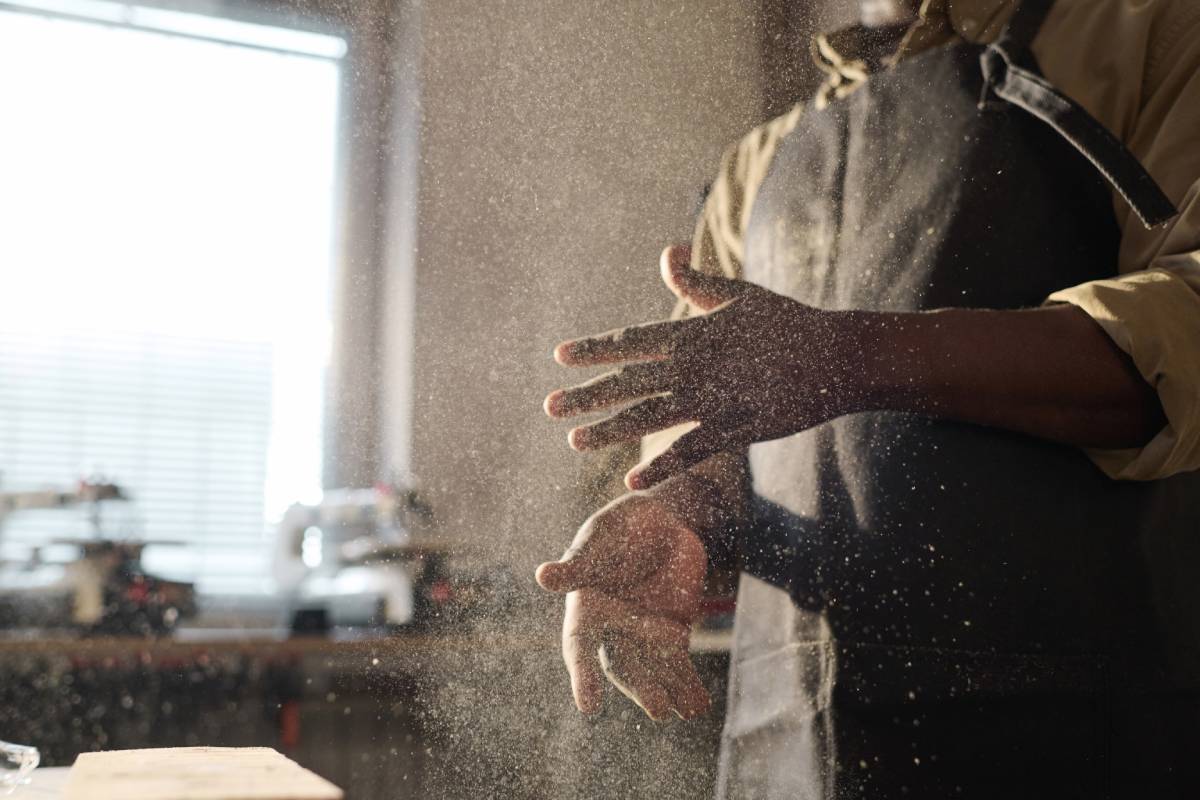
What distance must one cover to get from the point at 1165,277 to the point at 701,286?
0.46 feet

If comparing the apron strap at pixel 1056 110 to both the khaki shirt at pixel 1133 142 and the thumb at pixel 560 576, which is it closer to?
the khaki shirt at pixel 1133 142

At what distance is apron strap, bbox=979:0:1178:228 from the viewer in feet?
1.09

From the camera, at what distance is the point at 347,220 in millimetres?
609

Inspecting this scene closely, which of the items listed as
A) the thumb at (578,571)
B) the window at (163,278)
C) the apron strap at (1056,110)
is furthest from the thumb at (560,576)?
the window at (163,278)

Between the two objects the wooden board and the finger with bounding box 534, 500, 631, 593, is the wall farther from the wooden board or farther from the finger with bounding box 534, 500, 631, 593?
the wooden board

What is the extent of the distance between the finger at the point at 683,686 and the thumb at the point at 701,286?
0.46 feet

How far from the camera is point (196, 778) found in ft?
0.72

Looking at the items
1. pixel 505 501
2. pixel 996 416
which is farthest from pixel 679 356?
pixel 505 501

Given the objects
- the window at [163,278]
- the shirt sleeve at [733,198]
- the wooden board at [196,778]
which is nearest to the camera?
the wooden board at [196,778]

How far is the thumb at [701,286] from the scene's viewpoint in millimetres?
338

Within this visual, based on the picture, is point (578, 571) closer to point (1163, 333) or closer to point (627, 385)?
point (627, 385)

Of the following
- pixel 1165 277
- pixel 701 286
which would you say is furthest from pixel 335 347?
pixel 1165 277

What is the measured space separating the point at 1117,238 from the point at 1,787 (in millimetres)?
425

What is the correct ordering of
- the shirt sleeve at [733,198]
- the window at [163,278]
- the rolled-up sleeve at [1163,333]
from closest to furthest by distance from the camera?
the rolled-up sleeve at [1163,333]
the shirt sleeve at [733,198]
the window at [163,278]
